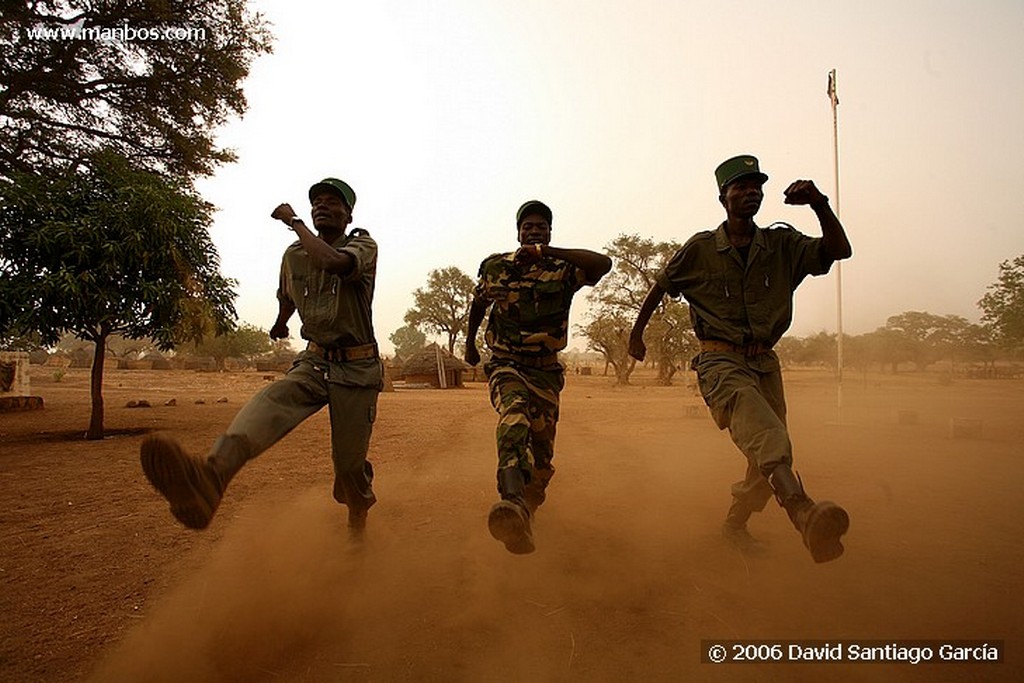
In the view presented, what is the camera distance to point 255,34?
43.8 ft

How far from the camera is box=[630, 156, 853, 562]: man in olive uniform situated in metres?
3.21

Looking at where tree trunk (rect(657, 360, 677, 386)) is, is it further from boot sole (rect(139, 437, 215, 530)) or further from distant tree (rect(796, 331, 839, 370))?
distant tree (rect(796, 331, 839, 370))

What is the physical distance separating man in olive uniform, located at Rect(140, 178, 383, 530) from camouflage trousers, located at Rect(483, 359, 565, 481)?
789 millimetres

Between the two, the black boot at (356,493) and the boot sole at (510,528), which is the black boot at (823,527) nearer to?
the boot sole at (510,528)

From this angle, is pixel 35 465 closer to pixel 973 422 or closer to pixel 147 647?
pixel 147 647

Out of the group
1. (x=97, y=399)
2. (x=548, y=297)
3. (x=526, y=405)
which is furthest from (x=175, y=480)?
(x=97, y=399)

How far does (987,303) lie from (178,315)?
91.4 feet

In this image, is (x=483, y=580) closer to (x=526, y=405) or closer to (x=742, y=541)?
(x=526, y=405)

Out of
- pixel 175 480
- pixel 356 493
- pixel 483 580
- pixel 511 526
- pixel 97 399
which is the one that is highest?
pixel 175 480

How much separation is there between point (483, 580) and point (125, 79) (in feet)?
46.0

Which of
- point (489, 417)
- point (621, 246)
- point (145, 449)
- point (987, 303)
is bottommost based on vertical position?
point (489, 417)

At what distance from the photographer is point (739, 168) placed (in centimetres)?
345

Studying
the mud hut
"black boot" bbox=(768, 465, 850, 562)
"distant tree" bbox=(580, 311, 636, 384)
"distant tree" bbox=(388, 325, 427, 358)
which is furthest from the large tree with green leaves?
"distant tree" bbox=(388, 325, 427, 358)

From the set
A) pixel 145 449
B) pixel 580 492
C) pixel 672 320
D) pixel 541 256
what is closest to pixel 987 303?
pixel 672 320
